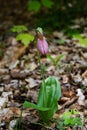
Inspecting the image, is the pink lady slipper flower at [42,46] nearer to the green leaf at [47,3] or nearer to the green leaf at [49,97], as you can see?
the green leaf at [49,97]

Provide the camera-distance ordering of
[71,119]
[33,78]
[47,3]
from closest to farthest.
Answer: [71,119] → [33,78] → [47,3]

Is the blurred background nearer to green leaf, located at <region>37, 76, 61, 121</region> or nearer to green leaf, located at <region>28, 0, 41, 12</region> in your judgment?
green leaf, located at <region>28, 0, 41, 12</region>

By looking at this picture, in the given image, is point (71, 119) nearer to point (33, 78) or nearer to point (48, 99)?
point (48, 99)

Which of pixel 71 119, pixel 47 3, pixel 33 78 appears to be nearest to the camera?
pixel 71 119

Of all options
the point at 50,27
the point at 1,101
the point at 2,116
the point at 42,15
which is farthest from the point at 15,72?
the point at 42,15

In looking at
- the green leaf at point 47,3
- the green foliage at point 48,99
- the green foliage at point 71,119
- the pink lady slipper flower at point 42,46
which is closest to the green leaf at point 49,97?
the green foliage at point 48,99

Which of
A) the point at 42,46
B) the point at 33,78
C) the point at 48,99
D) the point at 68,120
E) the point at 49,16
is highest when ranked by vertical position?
the point at 49,16

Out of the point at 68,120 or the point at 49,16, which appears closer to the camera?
the point at 68,120

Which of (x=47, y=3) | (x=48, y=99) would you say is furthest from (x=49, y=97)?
(x=47, y=3)
